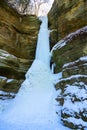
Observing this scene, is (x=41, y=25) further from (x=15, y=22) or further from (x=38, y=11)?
(x=38, y=11)

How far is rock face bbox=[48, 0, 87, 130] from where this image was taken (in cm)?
770

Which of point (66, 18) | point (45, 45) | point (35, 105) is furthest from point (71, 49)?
point (45, 45)

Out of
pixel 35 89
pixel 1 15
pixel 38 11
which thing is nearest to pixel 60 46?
pixel 35 89

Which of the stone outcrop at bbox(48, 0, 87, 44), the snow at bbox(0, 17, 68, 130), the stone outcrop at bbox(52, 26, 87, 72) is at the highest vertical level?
the stone outcrop at bbox(48, 0, 87, 44)

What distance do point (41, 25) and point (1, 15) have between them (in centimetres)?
401

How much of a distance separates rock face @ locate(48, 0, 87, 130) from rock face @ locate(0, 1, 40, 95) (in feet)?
8.73

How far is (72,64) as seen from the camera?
30.5 ft

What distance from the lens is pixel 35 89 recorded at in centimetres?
1081

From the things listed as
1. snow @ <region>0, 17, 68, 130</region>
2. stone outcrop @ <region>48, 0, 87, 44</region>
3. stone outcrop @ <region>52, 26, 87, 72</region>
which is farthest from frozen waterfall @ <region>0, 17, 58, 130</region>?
stone outcrop @ <region>48, 0, 87, 44</region>

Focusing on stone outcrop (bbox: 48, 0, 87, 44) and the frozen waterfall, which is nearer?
the frozen waterfall

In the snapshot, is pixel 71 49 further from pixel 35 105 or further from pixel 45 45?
pixel 45 45

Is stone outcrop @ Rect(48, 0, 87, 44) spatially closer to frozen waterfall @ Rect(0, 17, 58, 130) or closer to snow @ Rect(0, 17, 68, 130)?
frozen waterfall @ Rect(0, 17, 58, 130)

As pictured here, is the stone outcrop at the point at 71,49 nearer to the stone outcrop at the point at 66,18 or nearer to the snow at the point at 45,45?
the stone outcrop at the point at 66,18

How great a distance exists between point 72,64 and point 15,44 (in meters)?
7.03
